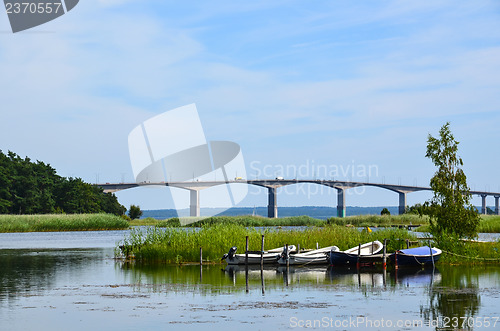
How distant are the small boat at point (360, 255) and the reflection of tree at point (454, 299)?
4.26m

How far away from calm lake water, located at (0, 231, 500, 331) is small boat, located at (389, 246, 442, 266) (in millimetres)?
706

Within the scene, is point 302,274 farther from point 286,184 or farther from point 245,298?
point 286,184

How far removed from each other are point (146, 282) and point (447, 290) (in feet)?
35.6

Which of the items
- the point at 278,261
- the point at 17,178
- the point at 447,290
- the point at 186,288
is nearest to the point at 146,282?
the point at 186,288

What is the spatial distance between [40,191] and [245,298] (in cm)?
8085

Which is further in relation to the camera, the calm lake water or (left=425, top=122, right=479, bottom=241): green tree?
(left=425, top=122, right=479, bottom=241): green tree

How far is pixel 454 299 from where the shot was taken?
20.7m

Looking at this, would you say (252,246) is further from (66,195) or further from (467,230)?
(66,195)

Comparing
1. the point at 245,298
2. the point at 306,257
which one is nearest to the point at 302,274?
the point at 306,257

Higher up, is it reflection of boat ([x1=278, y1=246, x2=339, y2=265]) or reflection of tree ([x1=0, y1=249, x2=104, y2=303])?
reflection of boat ([x1=278, y1=246, x2=339, y2=265])

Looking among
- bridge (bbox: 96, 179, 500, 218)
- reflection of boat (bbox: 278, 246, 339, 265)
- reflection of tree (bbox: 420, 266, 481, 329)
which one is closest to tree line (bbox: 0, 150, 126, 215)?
bridge (bbox: 96, 179, 500, 218)

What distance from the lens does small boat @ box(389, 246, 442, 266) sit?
3088 cm

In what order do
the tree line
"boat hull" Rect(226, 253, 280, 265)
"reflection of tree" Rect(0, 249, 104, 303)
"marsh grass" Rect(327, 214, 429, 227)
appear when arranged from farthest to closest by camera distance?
the tree line < "marsh grass" Rect(327, 214, 429, 227) < "boat hull" Rect(226, 253, 280, 265) < "reflection of tree" Rect(0, 249, 104, 303)

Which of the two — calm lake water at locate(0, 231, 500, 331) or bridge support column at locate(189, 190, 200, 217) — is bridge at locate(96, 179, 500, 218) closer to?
bridge support column at locate(189, 190, 200, 217)
